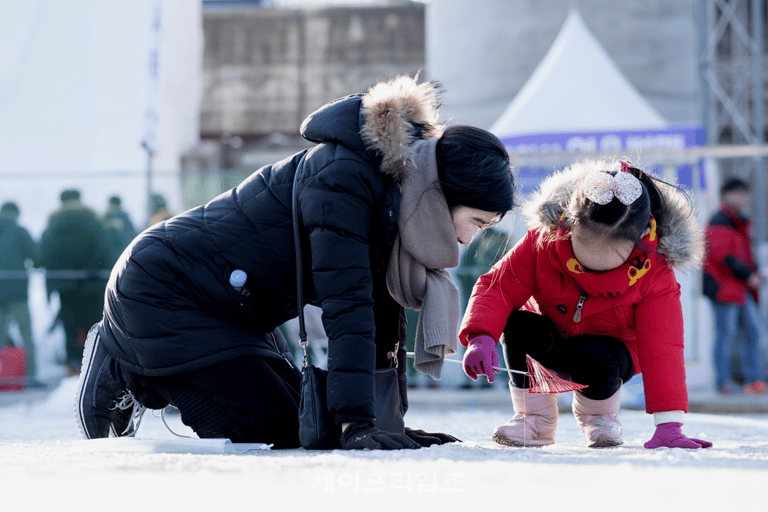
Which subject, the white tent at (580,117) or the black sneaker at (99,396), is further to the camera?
the white tent at (580,117)

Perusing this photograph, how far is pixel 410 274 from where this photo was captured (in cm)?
233

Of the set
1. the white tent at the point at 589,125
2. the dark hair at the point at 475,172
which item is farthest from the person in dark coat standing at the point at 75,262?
the dark hair at the point at 475,172

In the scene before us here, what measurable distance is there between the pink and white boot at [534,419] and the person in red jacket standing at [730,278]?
360cm

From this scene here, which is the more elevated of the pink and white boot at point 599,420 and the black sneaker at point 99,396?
the black sneaker at point 99,396

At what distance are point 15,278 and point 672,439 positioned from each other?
5.20m

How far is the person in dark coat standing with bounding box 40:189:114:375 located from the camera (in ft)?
20.0

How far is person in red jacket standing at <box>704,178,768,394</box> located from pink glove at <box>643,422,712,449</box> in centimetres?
376

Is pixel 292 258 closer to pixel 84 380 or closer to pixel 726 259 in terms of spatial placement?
pixel 84 380

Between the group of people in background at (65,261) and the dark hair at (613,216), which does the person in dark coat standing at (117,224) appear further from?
the dark hair at (613,216)

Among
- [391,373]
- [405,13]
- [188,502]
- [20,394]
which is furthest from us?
[405,13]

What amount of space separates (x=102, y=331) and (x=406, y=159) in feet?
3.45

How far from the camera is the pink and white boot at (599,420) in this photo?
256 cm

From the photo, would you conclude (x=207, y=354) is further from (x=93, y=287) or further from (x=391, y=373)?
(x=93, y=287)

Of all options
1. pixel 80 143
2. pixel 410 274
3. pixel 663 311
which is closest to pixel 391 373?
pixel 410 274
